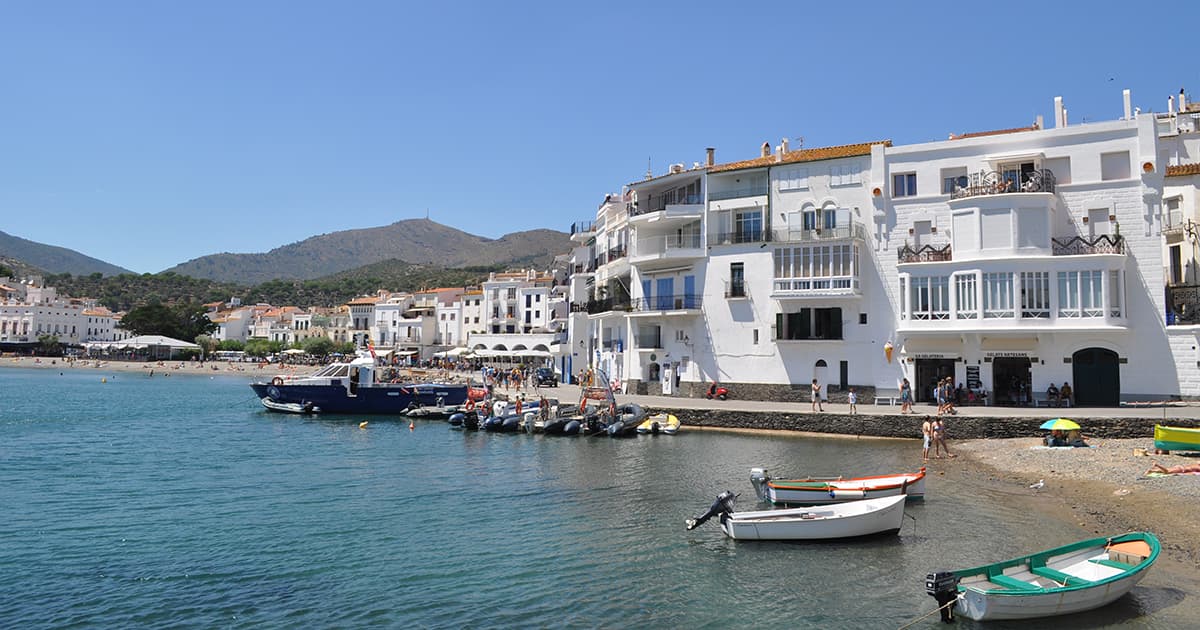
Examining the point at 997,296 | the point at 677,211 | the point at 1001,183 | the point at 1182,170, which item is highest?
the point at 1182,170

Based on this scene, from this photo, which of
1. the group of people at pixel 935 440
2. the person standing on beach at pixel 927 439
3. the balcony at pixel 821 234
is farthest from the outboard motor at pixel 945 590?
the balcony at pixel 821 234

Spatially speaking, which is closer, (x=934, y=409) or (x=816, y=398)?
(x=934, y=409)

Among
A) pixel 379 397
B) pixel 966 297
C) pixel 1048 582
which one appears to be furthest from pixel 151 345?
pixel 1048 582

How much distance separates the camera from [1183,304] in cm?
3606

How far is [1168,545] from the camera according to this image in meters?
15.4

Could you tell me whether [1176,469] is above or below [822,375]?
below

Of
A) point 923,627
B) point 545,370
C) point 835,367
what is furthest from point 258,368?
point 923,627

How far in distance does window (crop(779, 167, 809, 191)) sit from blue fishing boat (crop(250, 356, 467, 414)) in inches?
904

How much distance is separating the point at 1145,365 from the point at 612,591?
3169 cm

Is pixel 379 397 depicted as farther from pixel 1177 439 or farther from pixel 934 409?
pixel 1177 439

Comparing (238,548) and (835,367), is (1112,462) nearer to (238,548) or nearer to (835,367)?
(835,367)

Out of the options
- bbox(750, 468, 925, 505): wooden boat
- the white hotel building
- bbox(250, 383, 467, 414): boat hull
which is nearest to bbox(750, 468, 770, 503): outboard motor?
bbox(750, 468, 925, 505): wooden boat

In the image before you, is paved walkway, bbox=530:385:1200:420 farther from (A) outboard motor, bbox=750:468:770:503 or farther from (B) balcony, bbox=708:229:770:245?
(A) outboard motor, bbox=750:468:770:503

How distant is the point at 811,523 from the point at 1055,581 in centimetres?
529
